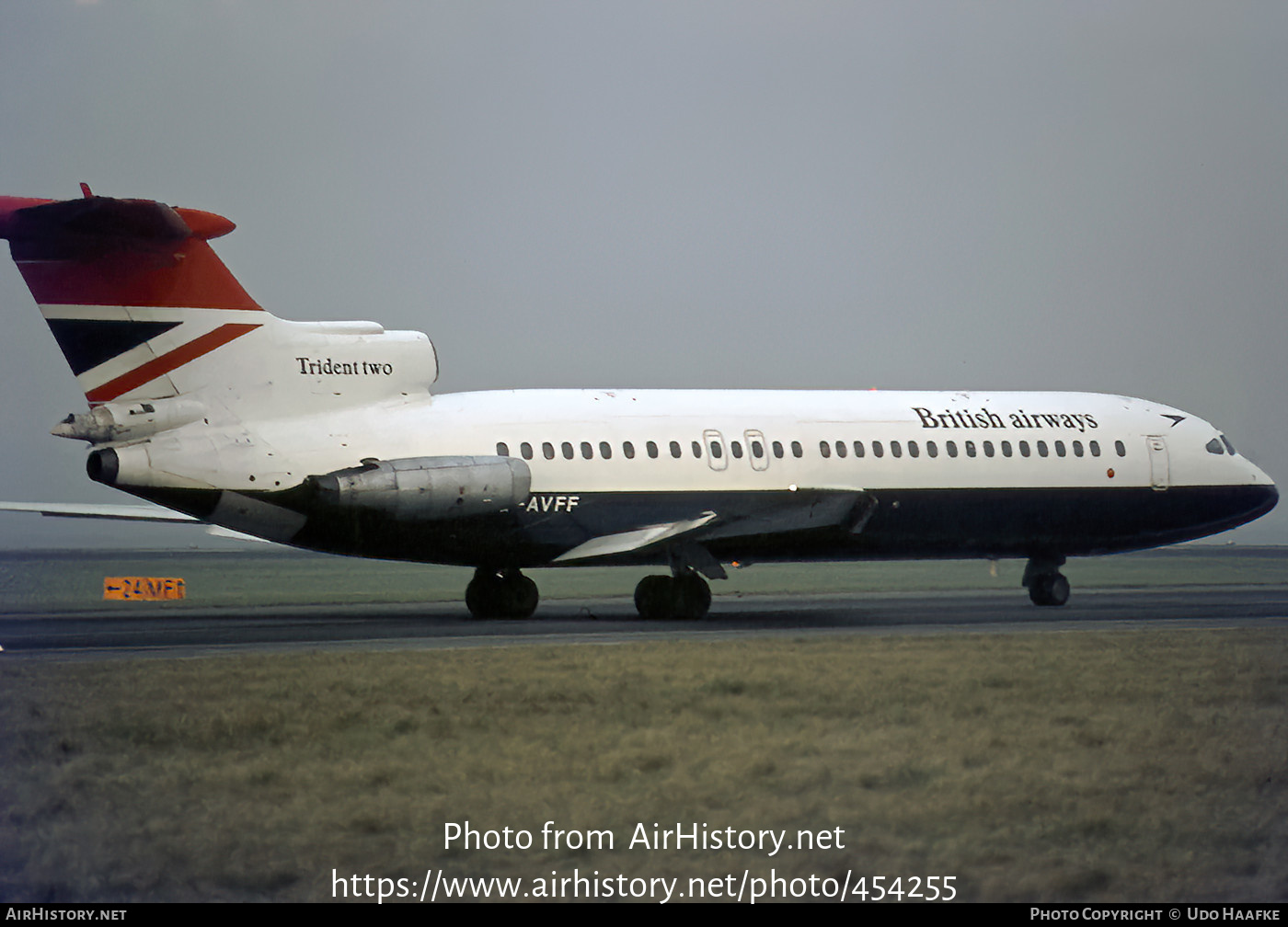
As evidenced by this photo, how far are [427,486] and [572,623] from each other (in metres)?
3.31

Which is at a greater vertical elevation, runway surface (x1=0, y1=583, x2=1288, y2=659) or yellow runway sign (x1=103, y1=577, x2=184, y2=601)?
runway surface (x1=0, y1=583, x2=1288, y2=659)

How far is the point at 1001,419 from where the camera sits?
86.8ft

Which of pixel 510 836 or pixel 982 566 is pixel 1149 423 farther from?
pixel 510 836

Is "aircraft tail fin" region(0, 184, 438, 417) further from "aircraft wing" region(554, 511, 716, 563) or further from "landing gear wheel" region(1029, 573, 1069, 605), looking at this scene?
"landing gear wheel" region(1029, 573, 1069, 605)

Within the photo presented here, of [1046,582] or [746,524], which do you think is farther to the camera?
[1046,582]

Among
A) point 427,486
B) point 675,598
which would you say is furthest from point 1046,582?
point 427,486

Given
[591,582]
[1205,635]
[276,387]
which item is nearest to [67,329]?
[276,387]

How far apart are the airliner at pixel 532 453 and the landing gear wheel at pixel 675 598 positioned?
0.11 ft

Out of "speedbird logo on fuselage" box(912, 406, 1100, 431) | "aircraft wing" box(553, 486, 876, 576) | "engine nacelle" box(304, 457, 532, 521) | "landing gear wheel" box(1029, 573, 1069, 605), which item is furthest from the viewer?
"landing gear wheel" box(1029, 573, 1069, 605)

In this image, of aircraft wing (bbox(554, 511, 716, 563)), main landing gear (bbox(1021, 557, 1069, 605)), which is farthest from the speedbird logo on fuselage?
aircraft wing (bbox(554, 511, 716, 563))

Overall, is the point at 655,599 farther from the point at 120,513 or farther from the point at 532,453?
the point at 120,513

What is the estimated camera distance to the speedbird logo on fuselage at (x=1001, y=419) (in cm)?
2572

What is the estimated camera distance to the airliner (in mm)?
19406

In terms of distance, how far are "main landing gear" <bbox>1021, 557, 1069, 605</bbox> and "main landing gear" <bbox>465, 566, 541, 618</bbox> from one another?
32.9 feet
